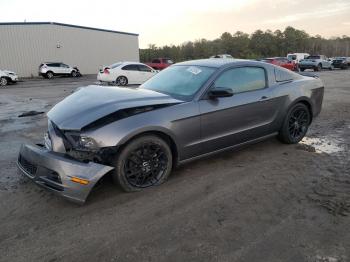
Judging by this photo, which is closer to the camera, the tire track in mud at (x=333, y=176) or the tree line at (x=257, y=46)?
the tire track in mud at (x=333, y=176)

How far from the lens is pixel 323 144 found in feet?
20.2

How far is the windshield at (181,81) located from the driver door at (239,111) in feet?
0.69

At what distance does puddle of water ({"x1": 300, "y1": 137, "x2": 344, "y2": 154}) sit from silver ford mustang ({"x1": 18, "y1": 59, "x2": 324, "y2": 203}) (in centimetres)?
63

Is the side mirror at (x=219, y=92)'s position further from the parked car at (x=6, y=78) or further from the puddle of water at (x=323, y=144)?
→ the parked car at (x=6, y=78)

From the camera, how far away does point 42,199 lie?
395 centimetres

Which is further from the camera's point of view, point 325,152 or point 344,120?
point 344,120

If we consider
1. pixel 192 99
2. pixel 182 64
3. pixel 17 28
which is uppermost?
pixel 17 28

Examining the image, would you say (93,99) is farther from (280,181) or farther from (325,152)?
(325,152)

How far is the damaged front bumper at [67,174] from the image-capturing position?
11.6 ft

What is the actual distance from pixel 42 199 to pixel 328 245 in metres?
3.05

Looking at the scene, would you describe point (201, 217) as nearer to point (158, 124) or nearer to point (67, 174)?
point (158, 124)

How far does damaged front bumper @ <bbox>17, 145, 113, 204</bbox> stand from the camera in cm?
354

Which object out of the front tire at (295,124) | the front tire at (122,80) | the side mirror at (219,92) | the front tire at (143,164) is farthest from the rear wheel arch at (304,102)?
the front tire at (122,80)

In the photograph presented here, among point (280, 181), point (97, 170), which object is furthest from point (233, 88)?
point (97, 170)
